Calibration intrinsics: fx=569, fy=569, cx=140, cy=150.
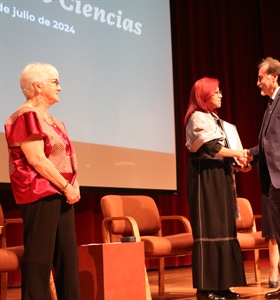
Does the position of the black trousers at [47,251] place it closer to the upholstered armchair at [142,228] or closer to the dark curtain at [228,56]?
the upholstered armchair at [142,228]

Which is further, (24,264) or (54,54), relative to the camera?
(54,54)

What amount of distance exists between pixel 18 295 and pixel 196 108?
209 cm

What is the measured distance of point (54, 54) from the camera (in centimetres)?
474

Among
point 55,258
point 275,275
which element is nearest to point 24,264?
point 55,258

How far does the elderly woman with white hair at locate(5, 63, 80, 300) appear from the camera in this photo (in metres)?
2.71

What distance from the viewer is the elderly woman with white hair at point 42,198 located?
2.71 meters

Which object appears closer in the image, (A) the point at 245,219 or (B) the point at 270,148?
(B) the point at 270,148

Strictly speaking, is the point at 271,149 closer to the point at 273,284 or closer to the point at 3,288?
the point at 273,284

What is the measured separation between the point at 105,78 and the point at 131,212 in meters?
A: 1.42

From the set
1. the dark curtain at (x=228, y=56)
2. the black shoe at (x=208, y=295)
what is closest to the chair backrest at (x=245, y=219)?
Result: the dark curtain at (x=228, y=56)

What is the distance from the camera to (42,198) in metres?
2.74

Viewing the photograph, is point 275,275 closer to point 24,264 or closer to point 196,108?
point 196,108

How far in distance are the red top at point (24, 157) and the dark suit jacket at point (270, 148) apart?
1.33 meters

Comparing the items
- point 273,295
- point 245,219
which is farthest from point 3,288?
point 245,219
